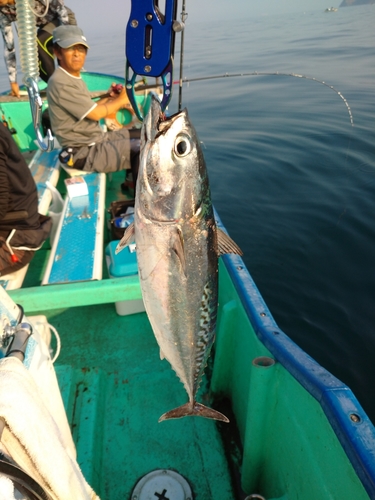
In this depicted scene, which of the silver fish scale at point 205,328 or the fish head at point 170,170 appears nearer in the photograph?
the fish head at point 170,170

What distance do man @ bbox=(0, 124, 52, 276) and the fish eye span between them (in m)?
2.17

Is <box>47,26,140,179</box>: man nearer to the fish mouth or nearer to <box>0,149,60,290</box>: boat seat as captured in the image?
<box>0,149,60,290</box>: boat seat

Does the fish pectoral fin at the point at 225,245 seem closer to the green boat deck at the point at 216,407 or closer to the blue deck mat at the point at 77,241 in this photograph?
the green boat deck at the point at 216,407

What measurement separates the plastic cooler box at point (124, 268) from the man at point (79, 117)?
2.11 m

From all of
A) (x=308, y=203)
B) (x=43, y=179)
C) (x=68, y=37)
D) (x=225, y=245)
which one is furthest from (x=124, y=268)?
(x=308, y=203)

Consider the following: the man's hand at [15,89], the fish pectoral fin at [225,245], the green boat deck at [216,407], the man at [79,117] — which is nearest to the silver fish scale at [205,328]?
the fish pectoral fin at [225,245]

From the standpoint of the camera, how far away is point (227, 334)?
9.23 feet

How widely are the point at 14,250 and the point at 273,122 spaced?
1058cm

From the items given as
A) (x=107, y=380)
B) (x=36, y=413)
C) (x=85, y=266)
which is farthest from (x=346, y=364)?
(x=36, y=413)

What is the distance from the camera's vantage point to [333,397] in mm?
1504

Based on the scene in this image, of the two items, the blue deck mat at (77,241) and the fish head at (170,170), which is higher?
the fish head at (170,170)

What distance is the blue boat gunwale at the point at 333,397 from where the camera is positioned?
4.24ft

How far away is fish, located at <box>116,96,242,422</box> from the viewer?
57.5 inches

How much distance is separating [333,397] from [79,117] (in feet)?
16.4
